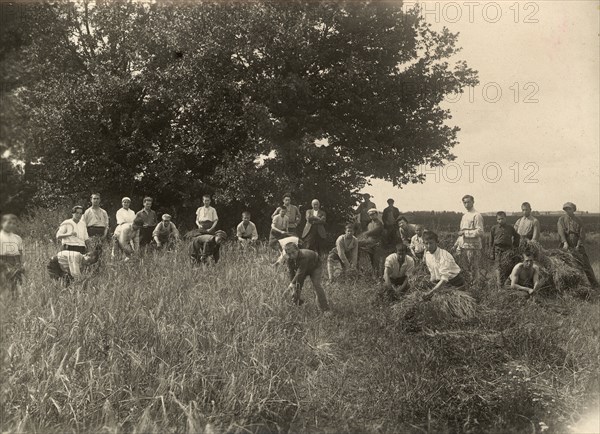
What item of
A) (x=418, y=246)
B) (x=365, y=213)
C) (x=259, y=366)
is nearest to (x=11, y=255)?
(x=259, y=366)

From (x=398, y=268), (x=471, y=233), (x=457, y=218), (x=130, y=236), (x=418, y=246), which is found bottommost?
(x=398, y=268)

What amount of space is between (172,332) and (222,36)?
11556 millimetres

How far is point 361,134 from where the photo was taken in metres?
17.3

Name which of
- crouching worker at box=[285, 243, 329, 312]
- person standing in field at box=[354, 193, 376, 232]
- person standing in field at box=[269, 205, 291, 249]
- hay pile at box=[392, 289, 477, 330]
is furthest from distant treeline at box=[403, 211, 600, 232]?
crouching worker at box=[285, 243, 329, 312]

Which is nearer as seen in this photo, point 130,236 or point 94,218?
point 94,218

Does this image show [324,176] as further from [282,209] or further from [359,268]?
[359,268]

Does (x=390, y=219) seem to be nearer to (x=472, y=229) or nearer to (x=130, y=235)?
(x=472, y=229)

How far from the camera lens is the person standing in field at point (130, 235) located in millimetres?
10427

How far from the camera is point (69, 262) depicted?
779 centimetres

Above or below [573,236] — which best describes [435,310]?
below

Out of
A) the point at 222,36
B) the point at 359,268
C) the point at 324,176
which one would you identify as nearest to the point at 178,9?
the point at 222,36

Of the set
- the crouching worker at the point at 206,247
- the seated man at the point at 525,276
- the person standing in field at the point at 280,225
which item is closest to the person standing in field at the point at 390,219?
the person standing in field at the point at 280,225

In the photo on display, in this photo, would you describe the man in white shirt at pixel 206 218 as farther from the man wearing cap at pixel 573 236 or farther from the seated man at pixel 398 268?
the man wearing cap at pixel 573 236

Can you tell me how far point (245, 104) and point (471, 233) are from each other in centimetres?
804
